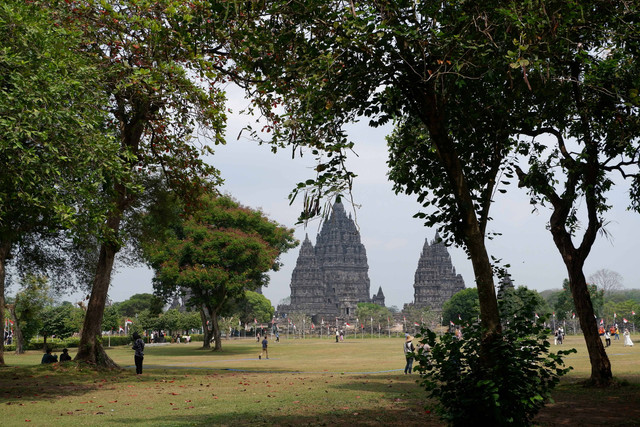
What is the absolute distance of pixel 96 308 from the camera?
2097cm

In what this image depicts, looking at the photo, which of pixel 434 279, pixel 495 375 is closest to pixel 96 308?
pixel 495 375

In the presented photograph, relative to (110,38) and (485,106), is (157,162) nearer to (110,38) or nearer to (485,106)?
(110,38)

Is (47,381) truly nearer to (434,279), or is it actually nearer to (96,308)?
(96,308)

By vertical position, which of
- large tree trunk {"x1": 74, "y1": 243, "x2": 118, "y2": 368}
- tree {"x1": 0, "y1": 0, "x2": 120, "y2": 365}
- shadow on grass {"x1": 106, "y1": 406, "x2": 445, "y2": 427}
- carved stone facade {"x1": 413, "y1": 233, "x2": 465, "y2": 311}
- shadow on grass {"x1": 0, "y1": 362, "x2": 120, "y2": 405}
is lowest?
shadow on grass {"x1": 106, "y1": 406, "x2": 445, "y2": 427}

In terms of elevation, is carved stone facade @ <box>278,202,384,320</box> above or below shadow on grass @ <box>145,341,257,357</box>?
above

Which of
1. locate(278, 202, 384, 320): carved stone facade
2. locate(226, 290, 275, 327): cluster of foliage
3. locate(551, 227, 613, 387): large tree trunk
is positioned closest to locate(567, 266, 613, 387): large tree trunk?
locate(551, 227, 613, 387): large tree trunk

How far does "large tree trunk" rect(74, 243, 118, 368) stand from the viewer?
68.1 feet

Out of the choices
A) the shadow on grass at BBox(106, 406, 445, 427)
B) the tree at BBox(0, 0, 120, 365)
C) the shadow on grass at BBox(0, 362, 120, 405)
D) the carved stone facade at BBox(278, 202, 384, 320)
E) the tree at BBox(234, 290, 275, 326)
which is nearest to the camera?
the shadow on grass at BBox(106, 406, 445, 427)

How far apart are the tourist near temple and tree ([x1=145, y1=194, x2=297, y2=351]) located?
94.3m

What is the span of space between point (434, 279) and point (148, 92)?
441ft

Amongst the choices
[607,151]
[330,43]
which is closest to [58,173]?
[330,43]

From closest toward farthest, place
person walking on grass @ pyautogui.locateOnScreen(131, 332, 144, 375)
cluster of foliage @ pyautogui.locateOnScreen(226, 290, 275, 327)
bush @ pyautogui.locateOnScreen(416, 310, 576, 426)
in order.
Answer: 1. bush @ pyautogui.locateOnScreen(416, 310, 576, 426)
2. person walking on grass @ pyautogui.locateOnScreen(131, 332, 144, 375)
3. cluster of foliage @ pyautogui.locateOnScreen(226, 290, 275, 327)

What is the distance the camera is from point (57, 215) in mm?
13227

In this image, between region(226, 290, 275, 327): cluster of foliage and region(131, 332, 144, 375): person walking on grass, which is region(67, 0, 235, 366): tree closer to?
region(131, 332, 144, 375): person walking on grass
